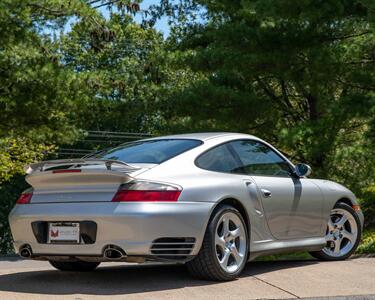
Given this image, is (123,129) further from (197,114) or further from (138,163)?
(138,163)

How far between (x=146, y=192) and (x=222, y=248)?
36.6 inches

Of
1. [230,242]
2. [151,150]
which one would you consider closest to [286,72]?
[151,150]

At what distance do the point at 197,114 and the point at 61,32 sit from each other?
378 cm

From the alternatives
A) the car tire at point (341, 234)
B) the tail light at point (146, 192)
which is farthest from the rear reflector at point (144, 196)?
the car tire at point (341, 234)

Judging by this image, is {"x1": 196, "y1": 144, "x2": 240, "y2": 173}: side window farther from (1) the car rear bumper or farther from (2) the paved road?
(2) the paved road

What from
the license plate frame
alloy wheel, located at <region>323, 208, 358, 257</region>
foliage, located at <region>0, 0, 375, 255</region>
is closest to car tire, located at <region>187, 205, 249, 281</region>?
the license plate frame

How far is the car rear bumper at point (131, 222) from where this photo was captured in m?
5.67

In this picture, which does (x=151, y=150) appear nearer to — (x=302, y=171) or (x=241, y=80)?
(x=302, y=171)

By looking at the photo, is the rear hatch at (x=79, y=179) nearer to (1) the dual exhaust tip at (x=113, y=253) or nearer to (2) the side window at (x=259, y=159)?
(1) the dual exhaust tip at (x=113, y=253)

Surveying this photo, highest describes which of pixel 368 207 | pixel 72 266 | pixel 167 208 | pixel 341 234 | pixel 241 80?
pixel 241 80

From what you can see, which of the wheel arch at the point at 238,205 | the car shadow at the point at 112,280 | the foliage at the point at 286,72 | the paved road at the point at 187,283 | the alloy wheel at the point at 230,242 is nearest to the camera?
the paved road at the point at 187,283

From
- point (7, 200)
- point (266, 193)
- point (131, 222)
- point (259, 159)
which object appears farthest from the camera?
point (7, 200)

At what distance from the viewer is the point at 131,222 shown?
223 inches

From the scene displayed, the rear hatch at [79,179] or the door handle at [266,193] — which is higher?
the rear hatch at [79,179]
